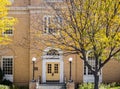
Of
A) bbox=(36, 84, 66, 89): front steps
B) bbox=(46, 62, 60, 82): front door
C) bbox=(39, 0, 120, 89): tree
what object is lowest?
bbox=(36, 84, 66, 89): front steps

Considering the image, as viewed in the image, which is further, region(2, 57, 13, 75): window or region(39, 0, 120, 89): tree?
region(2, 57, 13, 75): window

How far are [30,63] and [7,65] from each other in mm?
2917

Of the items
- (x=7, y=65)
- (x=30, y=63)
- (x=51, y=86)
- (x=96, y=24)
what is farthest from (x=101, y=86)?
(x=96, y=24)

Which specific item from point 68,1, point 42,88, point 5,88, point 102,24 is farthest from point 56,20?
point 42,88

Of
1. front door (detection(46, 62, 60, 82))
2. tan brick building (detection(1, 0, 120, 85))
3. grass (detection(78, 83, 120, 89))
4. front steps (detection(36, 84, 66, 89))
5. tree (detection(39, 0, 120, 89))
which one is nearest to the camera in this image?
tree (detection(39, 0, 120, 89))

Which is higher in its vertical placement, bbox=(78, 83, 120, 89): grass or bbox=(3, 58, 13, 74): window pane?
bbox=(3, 58, 13, 74): window pane

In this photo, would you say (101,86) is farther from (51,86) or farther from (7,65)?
(7,65)

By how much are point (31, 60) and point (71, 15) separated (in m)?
22.3

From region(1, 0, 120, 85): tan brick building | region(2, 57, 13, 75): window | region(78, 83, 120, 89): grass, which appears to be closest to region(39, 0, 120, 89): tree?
region(78, 83, 120, 89): grass

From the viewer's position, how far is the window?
4533 cm

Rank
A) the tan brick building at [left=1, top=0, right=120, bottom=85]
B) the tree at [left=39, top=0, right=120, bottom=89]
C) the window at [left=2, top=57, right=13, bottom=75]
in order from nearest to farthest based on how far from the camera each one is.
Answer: the tree at [left=39, top=0, right=120, bottom=89] → the tan brick building at [left=1, top=0, right=120, bottom=85] → the window at [left=2, top=57, right=13, bottom=75]

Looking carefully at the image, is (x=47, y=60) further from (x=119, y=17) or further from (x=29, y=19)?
(x=119, y=17)

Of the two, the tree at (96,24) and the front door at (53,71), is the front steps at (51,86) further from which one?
the tree at (96,24)

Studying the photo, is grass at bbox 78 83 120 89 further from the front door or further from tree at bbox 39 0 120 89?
tree at bbox 39 0 120 89
